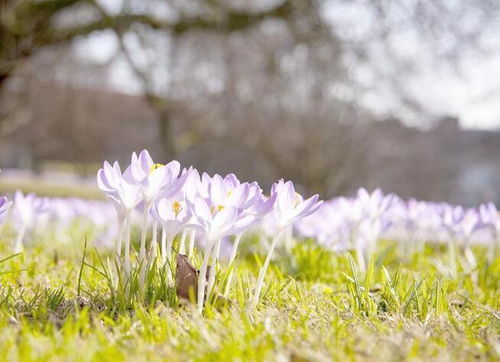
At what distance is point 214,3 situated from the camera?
361 inches

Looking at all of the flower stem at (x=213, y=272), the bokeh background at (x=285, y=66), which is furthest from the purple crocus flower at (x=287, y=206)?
the bokeh background at (x=285, y=66)

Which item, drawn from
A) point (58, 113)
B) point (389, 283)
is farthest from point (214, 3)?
point (58, 113)

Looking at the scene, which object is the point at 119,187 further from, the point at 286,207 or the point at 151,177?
the point at 286,207

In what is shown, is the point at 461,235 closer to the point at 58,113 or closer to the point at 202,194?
the point at 202,194

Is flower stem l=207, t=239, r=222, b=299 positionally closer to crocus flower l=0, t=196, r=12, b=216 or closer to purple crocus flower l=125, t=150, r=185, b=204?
purple crocus flower l=125, t=150, r=185, b=204

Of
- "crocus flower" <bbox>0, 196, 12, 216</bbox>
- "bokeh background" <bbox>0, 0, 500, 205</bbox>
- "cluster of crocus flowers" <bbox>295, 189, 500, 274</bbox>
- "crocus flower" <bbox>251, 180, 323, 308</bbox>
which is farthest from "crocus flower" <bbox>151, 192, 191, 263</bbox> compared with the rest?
"bokeh background" <bbox>0, 0, 500, 205</bbox>

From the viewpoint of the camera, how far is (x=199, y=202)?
1559 mm

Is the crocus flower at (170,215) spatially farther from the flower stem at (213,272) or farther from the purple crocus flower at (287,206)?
the purple crocus flower at (287,206)

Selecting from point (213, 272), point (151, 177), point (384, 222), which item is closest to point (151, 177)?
point (151, 177)

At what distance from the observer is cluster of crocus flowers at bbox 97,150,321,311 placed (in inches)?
62.2

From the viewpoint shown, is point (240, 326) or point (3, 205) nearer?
point (240, 326)

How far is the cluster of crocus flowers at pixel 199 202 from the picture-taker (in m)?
1.58

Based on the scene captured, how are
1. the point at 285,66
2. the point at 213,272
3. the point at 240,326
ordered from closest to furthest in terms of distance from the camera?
the point at 240,326 < the point at 213,272 < the point at 285,66

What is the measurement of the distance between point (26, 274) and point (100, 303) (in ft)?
2.99
